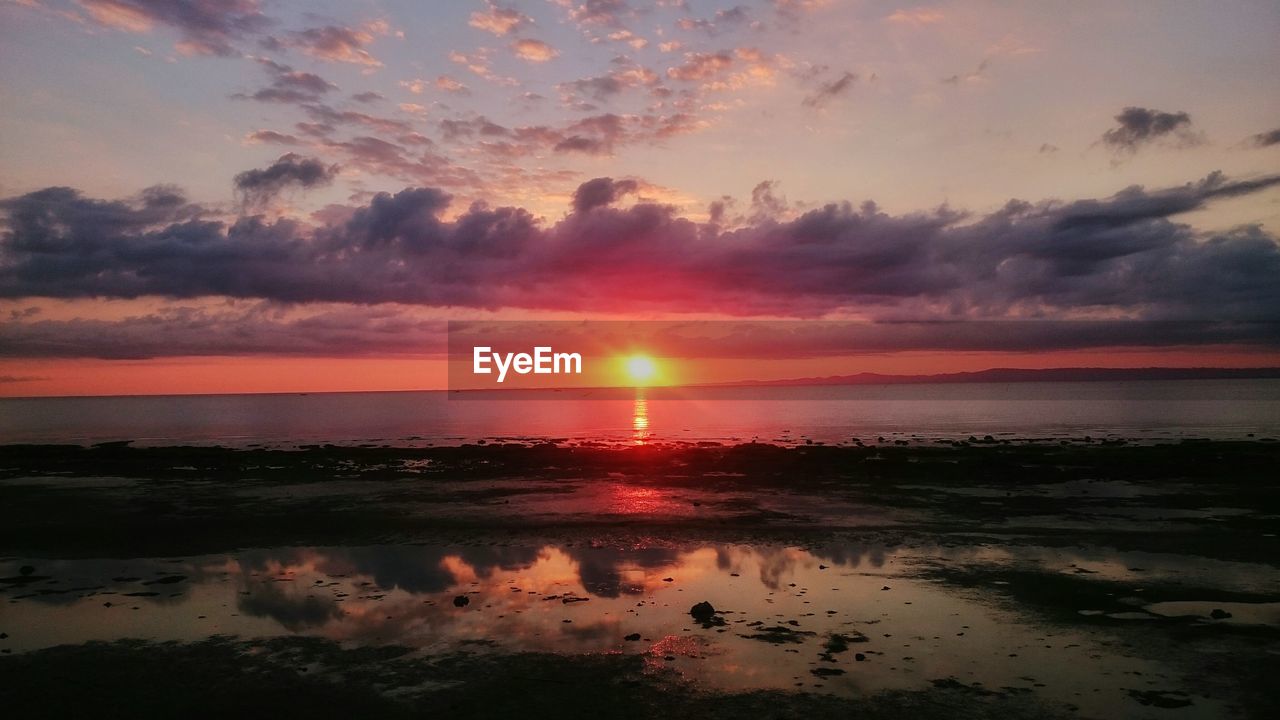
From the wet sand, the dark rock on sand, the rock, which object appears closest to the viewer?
the dark rock on sand

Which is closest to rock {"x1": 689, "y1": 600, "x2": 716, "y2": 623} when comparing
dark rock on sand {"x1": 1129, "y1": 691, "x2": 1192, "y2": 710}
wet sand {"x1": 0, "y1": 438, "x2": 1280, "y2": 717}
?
wet sand {"x1": 0, "y1": 438, "x2": 1280, "y2": 717}

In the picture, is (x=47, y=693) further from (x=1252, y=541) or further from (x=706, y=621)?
(x=1252, y=541)

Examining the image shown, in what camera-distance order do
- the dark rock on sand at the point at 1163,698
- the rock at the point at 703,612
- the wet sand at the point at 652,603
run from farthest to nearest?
the rock at the point at 703,612, the wet sand at the point at 652,603, the dark rock on sand at the point at 1163,698

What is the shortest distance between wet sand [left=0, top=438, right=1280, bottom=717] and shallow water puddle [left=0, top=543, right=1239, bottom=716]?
81 mm

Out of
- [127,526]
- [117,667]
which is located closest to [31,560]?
[127,526]

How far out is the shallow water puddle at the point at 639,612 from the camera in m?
11.9

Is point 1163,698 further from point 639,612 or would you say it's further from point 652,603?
point 652,603

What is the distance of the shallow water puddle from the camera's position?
470 inches

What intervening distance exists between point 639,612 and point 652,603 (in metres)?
0.72

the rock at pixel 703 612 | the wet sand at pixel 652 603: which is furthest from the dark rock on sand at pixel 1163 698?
the rock at pixel 703 612

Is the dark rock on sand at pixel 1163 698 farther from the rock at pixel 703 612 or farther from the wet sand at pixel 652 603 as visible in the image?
the rock at pixel 703 612

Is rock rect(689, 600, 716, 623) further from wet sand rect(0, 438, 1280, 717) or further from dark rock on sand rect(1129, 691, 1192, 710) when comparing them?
dark rock on sand rect(1129, 691, 1192, 710)

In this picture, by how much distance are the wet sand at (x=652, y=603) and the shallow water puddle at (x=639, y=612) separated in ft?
0.27

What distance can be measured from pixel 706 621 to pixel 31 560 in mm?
20255
